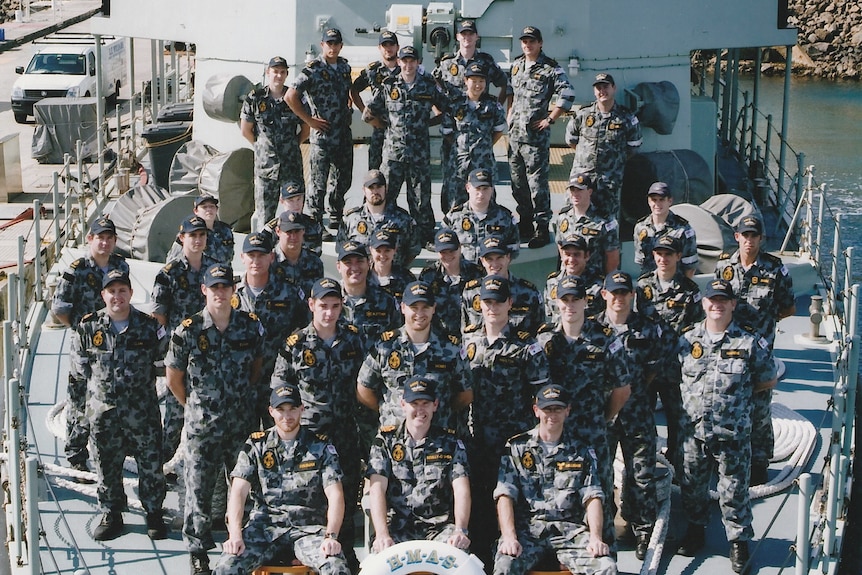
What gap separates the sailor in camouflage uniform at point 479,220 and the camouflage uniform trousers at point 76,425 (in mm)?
2331

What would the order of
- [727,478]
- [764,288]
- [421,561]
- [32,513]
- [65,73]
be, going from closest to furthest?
[421,561] < [32,513] < [727,478] < [764,288] < [65,73]

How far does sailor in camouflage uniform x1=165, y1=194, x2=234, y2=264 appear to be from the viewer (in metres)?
8.08

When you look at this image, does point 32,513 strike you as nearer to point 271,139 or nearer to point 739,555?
point 739,555

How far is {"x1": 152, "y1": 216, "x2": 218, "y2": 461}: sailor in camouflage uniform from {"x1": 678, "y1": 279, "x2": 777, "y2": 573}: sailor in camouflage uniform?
2.73 meters

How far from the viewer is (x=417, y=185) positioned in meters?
9.16

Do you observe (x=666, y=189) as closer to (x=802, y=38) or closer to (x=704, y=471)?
(x=704, y=471)

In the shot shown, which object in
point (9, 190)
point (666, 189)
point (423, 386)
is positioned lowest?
point (9, 190)

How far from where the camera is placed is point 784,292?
25.0 ft

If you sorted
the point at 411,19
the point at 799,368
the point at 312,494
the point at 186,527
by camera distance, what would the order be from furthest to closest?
the point at 411,19, the point at 799,368, the point at 186,527, the point at 312,494

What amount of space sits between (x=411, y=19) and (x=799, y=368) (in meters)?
3.81

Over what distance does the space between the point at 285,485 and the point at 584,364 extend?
1.52 metres

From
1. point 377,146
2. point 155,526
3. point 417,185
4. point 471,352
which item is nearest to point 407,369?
point 471,352

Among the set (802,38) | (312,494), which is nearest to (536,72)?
(312,494)

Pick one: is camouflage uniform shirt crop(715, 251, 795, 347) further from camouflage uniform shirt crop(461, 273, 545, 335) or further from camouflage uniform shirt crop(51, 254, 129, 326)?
camouflage uniform shirt crop(51, 254, 129, 326)
